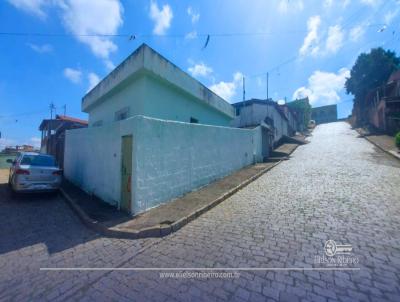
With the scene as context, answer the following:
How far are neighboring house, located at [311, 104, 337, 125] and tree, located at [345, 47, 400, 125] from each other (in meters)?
32.8

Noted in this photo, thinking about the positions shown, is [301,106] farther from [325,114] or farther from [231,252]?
[231,252]

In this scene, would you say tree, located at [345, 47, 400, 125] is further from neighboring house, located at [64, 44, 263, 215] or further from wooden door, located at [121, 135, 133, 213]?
wooden door, located at [121, 135, 133, 213]

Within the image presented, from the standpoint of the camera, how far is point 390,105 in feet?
66.7

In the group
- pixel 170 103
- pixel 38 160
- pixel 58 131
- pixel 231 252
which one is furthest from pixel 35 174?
pixel 58 131

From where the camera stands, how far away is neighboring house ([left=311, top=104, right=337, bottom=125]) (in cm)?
6512

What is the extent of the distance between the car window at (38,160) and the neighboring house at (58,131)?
5193 mm

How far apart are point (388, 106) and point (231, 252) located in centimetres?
2703

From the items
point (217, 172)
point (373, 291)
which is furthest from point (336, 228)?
point (217, 172)

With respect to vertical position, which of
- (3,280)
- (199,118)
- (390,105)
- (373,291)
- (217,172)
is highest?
(390,105)

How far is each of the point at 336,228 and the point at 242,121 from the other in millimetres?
19520

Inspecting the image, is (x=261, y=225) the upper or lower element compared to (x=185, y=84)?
lower

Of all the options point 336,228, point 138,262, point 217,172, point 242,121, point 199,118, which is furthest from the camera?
point 242,121

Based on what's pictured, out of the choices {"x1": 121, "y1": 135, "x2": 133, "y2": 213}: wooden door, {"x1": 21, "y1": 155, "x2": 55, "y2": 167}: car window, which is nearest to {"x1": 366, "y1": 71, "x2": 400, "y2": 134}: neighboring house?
{"x1": 121, "y1": 135, "x2": 133, "y2": 213}: wooden door

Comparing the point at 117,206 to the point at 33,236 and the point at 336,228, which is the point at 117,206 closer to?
the point at 33,236
